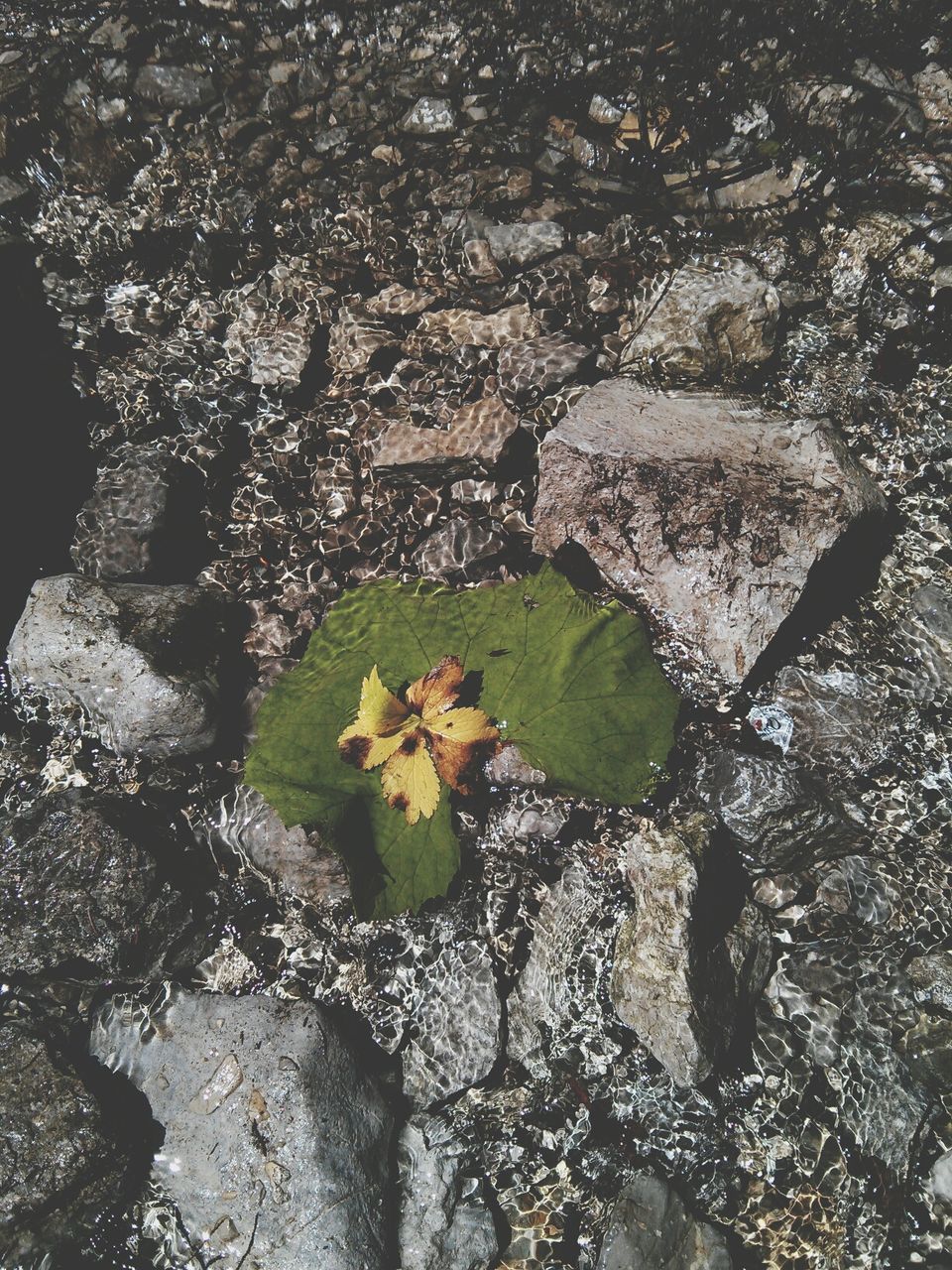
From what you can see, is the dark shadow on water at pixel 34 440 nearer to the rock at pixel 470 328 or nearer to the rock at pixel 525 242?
the rock at pixel 470 328

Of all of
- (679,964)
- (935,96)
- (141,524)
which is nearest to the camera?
(679,964)

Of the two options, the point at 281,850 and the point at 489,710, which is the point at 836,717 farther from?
the point at 281,850

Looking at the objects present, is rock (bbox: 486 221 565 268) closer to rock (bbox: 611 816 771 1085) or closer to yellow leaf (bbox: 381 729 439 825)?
yellow leaf (bbox: 381 729 439 825)

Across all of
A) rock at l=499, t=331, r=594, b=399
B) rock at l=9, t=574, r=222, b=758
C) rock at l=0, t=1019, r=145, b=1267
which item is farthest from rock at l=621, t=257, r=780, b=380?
rock at l=0, t=1019, r=145, b=1267

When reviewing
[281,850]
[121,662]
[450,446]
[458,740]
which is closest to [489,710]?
[458,740]

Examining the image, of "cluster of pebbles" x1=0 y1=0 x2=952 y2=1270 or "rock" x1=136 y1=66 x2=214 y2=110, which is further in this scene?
"rock" x1=136 y1=66 x2=214 y2=110

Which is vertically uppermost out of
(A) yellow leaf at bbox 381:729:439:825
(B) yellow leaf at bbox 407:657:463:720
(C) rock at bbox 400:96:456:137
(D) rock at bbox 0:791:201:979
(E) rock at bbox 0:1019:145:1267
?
(C) rock at bbox 400:96:456:137

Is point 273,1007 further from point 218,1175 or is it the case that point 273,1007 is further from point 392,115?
point 392,115
